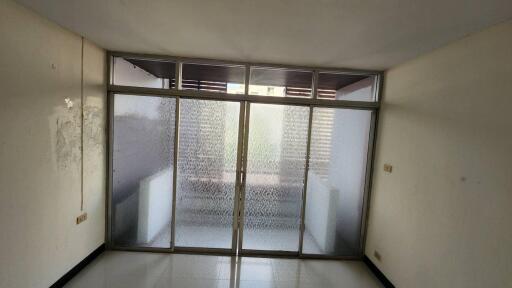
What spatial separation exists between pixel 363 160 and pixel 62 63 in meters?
3.49

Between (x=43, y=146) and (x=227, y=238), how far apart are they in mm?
2262

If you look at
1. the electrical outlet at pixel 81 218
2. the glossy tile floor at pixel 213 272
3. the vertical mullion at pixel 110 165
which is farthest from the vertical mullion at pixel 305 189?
the electrical outlet at pixel 81 218

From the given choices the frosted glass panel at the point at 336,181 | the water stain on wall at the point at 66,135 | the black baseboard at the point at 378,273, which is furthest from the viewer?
the frosted glass panel at the point at 336,181

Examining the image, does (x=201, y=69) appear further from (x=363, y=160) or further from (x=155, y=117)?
(x=363, y=160)

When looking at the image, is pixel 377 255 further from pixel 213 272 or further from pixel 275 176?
pixel 213 272

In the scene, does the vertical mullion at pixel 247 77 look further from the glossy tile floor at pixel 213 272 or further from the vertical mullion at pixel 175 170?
the glossy tile floor at pixel 213 272

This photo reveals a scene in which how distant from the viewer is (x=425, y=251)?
7.58 ft

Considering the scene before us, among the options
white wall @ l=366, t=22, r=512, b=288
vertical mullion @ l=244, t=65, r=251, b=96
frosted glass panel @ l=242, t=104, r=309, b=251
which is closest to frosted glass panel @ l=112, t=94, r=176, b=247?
vertical mullion @ l=244, t=65, r=251, b=96

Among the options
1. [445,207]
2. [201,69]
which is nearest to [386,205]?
[445,207]

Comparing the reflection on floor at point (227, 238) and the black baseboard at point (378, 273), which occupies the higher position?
the reflection on floor at point (227, 238)

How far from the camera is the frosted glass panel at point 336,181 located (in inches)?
127

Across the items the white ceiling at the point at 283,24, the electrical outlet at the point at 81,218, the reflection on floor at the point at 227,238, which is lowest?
the reflection on floor at the point at 227,238

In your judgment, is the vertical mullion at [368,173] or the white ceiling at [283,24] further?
the vertical mullion at [368,173]

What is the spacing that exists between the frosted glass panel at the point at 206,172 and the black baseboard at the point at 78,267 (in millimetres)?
942
